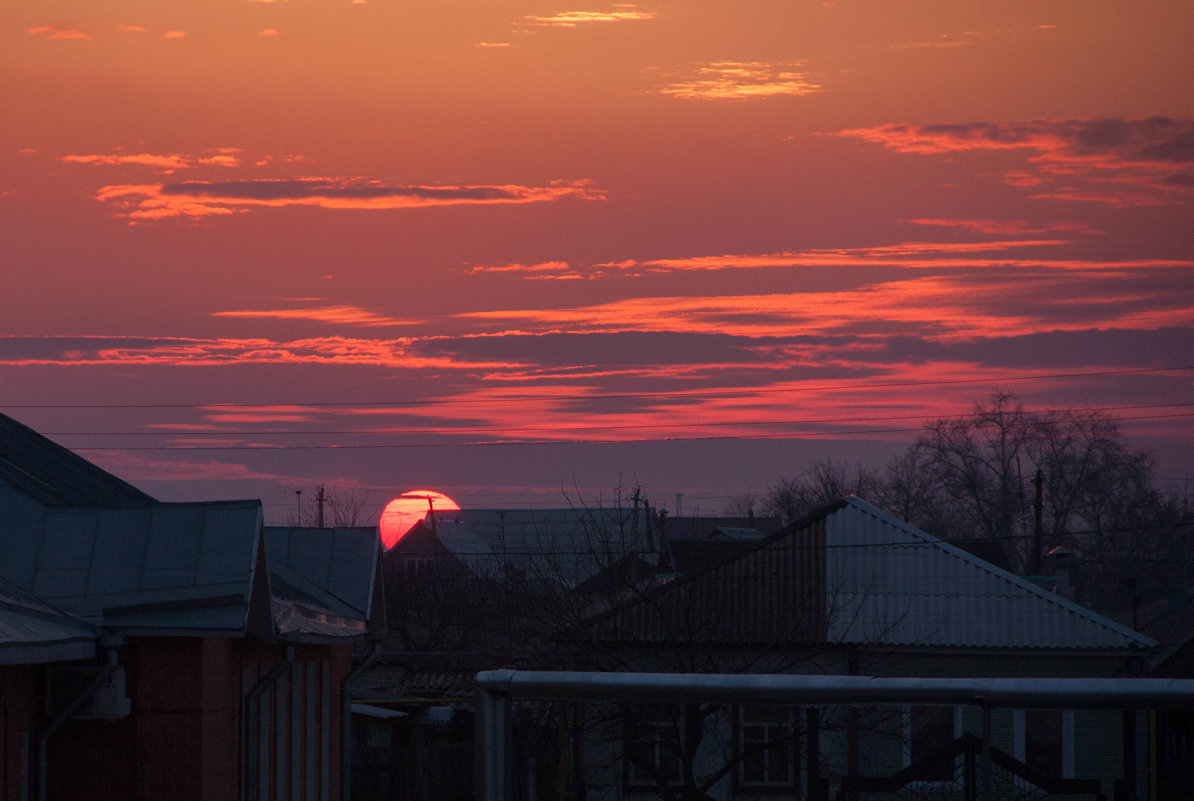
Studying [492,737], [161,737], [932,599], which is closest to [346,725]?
[161,737]

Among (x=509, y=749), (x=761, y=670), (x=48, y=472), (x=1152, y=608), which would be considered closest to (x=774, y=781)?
(x=509, y=749)

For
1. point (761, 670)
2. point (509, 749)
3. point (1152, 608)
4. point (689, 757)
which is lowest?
point (1152, 608)

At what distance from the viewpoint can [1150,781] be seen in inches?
175

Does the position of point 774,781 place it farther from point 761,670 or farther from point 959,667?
point 959,667

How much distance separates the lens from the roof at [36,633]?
8.62 metres

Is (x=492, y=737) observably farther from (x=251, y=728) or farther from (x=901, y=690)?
(x=251, y=728)

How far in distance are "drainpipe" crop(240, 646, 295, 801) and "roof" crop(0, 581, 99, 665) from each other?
1.89 metres

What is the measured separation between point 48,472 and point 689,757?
874 centimetres

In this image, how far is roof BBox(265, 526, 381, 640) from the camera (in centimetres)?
1503

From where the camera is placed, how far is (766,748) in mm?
7441

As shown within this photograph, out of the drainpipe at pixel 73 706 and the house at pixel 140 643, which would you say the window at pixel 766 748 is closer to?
the house at pixel 140 643

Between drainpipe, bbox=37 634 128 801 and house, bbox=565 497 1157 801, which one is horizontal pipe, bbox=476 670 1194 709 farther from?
drainpipe, bbox=37 634 128 801

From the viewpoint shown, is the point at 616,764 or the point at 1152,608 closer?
the point at 616,764

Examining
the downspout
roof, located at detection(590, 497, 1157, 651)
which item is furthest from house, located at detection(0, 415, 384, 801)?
roof, located at detection(590, 497, 1157, 651)
